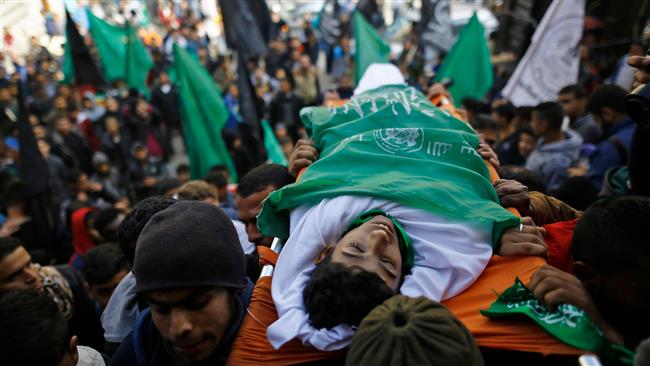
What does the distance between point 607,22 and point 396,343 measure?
11245 mm

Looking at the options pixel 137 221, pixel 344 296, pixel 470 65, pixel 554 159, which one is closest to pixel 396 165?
pixel 344 296

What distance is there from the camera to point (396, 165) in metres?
2.46

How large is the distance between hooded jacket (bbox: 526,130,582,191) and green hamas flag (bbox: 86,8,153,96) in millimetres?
8272

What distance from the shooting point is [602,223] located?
1663mm

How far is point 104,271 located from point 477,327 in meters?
2.20

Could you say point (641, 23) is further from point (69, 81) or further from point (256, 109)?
point (69, 81)

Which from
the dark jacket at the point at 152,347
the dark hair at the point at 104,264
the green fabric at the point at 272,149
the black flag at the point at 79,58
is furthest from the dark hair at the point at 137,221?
the black flag at the point at 79,58

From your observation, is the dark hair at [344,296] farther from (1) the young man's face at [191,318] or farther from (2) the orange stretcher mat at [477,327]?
(1) the young man's face at [191,318]

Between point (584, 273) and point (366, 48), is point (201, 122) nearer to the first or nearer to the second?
point (366, 48)

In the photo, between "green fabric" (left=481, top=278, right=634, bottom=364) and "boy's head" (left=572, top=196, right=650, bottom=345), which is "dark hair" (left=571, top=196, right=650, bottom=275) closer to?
"boy's head" (left=572, top=196, right=650, bottom=345)

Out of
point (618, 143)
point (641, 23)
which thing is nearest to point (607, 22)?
point (641, 23)

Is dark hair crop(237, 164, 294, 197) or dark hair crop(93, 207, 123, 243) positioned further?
dark hair crop(93, 207, 123, 243)

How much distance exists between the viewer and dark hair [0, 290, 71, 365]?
1857 mm

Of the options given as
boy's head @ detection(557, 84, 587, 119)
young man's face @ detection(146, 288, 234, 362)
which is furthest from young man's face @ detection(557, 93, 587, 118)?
young man's face @ detection(146, 288, 234, 362)
